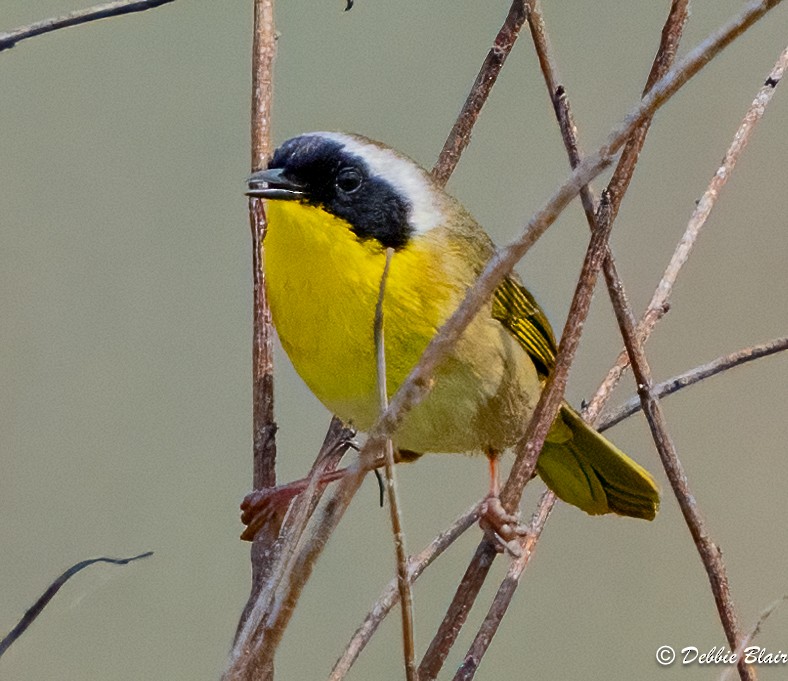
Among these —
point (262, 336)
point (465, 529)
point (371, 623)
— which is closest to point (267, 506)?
point (262, 336)

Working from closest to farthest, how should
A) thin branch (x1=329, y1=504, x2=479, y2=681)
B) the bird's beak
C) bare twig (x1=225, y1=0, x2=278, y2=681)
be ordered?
1. thin branch (x1=329, y1=504, x2=479, y2=681)
2. bare twig (x1=225, y1=0, x2=278, y2=681)
3. the bird's beak

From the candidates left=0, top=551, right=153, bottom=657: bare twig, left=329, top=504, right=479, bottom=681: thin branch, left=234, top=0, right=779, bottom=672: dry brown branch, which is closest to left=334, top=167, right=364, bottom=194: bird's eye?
left=329, top=504, right=479, bottom=681: thin branch

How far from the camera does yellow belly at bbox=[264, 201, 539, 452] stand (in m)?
2.31

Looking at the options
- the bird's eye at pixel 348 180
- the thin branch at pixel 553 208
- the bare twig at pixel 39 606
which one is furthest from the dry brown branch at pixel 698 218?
the bare twig at pixel 39 606

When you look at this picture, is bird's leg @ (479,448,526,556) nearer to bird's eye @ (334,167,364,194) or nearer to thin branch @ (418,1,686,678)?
thin branch @ (418,1,686,678)

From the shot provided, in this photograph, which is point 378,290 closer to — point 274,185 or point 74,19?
point 274,185

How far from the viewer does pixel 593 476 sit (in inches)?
111

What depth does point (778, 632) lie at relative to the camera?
318cm

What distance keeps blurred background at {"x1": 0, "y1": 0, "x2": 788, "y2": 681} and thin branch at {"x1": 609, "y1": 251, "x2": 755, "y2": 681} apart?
1298mm

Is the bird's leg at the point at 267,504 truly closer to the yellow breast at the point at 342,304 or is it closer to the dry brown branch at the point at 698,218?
the yellow breast at the point at 342,304

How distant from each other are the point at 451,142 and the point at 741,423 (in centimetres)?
187

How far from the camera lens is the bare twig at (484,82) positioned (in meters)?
2.15

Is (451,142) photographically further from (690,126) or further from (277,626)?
(690,126)

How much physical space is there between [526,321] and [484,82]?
698 mm
